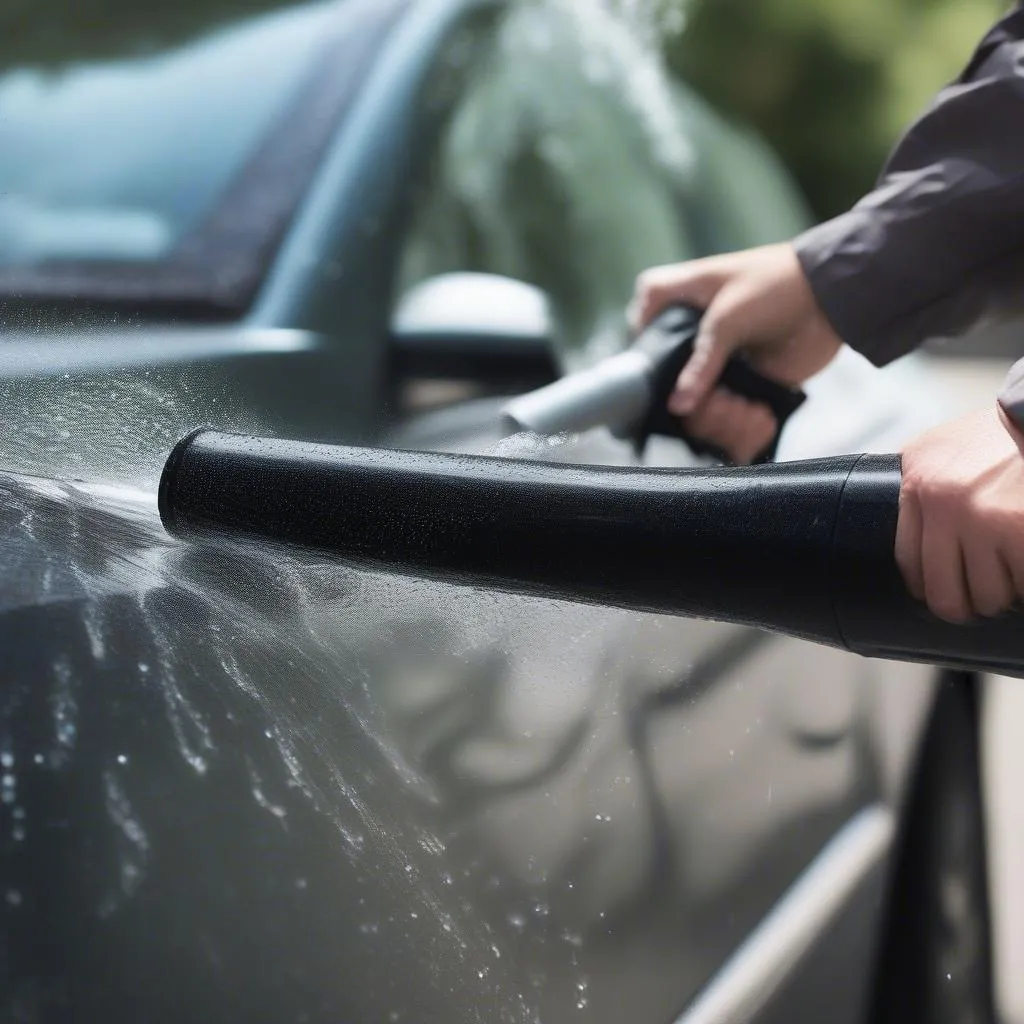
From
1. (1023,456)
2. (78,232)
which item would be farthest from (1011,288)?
(78,232)

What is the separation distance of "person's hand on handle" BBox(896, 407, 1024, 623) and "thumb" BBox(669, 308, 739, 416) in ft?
1.92

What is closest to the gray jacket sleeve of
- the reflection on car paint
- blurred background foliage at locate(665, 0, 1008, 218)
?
the reflection on car paint

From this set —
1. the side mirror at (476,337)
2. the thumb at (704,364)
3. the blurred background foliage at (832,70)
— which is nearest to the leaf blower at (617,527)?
the thumb at (704,364)

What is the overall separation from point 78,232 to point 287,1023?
35.7 inches

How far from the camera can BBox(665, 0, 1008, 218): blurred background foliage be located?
7547 mm

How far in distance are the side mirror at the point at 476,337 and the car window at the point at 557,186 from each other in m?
0.06

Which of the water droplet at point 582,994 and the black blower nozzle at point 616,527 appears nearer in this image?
the black blower nozzle at point 616,527

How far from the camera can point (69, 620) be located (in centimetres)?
82

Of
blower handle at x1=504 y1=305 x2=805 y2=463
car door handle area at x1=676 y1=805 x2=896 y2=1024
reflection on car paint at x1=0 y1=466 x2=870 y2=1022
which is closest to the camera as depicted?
reflection on car paint at x1=0 y1=466 x2=870 y2=1022

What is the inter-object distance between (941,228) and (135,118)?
895 mm

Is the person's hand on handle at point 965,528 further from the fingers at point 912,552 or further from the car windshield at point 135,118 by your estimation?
the car windshield at point 135,118

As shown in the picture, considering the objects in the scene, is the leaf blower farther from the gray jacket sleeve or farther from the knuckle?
the gray jacket sleeve

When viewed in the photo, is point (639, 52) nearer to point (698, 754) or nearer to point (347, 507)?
point (698, 754)

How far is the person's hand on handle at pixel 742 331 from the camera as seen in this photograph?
4.63 feet
